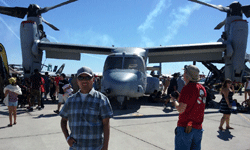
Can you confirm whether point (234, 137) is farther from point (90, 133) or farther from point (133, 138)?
point (90, 133)

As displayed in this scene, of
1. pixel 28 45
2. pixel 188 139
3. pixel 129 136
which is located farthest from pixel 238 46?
pixel 28 45

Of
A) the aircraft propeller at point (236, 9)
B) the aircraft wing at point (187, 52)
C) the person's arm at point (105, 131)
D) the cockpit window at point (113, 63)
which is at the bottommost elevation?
the person's arm at point (105, 131)

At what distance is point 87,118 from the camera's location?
68.4 inches

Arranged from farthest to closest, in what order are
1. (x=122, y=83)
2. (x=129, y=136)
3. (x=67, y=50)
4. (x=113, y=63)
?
(x=67, y=50) < (x=113, y=63) < (x=122, y=83) < (x=129, y=136)

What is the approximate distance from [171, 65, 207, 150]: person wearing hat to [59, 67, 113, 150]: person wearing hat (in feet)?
3.06

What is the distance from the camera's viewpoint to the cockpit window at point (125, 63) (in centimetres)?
848

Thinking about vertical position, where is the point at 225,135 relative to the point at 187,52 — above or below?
below

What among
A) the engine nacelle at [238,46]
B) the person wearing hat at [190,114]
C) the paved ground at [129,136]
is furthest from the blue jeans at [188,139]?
the engine nacelle at [238,46]

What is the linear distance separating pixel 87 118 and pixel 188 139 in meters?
1.21

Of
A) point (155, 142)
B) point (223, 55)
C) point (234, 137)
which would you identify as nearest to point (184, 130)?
point (155, 142)

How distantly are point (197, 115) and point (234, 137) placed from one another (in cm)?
302

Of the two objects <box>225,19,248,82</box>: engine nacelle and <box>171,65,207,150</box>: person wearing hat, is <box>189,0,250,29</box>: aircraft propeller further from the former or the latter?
<box>171,65,207,150</box>: person wearing hat

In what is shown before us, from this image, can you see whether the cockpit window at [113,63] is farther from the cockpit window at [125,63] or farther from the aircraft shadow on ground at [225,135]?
the aircraft shadow on ground at [225,135]

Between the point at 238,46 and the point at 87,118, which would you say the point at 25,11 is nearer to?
the point at 238,46
